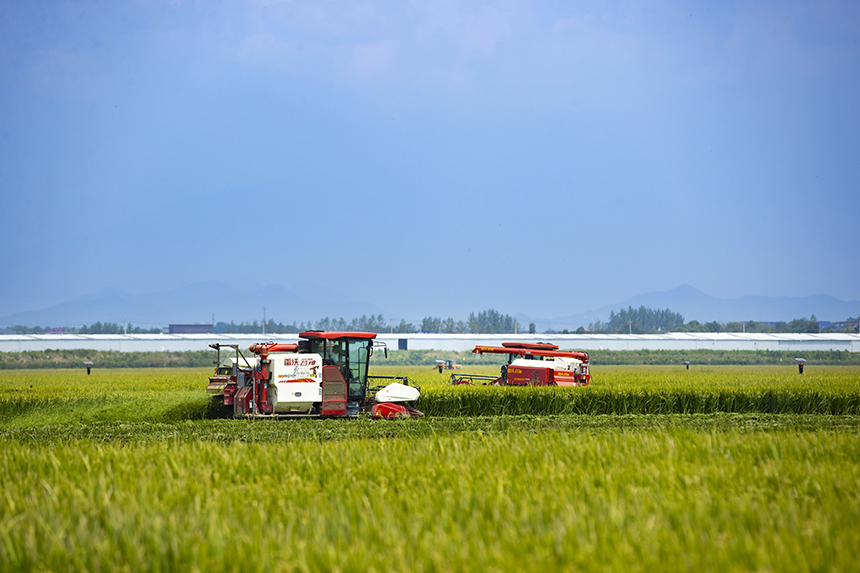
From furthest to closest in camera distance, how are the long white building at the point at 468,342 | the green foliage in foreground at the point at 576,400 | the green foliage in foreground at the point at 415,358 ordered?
the long white building at the point at 468,342
the green foliage in foreground at the point at 415,358
the green foliage in foreground at the point at 576,400

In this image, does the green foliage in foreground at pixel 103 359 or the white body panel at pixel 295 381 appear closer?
the white body panel at pixel 295 381

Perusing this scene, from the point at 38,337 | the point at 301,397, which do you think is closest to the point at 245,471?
the point at 301,397

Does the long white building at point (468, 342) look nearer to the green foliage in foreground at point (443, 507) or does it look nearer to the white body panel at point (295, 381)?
the white body panel at point (295, 381)

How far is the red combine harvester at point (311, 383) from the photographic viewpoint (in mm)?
18766

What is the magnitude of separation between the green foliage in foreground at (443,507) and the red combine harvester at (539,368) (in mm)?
17187

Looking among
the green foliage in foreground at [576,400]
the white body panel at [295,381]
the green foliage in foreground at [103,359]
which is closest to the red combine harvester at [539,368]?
the green foliage in foreground at [576,400]

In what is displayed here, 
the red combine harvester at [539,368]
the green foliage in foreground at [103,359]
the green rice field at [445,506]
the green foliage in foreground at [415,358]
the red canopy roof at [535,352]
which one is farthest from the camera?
the green foliage in foreground at [415,358]

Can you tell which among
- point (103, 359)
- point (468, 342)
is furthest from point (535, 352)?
point (468, 342)

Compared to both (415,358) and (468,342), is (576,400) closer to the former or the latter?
(415,358)

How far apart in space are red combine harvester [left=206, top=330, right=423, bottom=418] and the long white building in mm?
71451

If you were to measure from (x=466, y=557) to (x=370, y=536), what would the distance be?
1032 mm

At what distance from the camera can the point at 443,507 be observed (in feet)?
21.6

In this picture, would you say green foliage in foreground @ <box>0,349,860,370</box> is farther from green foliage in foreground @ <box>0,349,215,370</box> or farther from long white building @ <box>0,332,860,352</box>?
long white building @ <box>0,332,860,352</box>

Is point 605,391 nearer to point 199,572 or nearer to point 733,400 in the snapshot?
point 733,400
